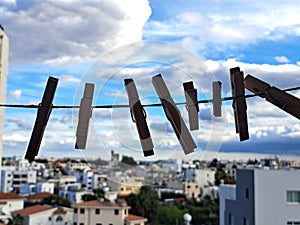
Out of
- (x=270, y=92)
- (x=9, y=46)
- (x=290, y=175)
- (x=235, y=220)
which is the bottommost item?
(x=235, y=220)

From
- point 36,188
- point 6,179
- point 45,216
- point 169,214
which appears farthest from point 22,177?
point 169,214

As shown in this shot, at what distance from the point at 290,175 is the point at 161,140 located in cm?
411

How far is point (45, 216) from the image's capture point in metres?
10.3

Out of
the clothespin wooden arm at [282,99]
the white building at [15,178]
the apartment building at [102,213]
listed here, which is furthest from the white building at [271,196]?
the white building at [15,178]

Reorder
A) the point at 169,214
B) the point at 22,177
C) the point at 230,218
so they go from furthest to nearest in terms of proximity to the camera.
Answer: the point at 22,177, the point at 169,214, the point at 230,218

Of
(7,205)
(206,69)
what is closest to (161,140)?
(206,69)

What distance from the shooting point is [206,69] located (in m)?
0.67

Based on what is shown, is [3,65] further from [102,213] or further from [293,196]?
[102,213]

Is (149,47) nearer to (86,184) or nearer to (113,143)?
(113,143)

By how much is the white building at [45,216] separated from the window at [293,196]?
7210 mm

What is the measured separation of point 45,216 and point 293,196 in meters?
7.44

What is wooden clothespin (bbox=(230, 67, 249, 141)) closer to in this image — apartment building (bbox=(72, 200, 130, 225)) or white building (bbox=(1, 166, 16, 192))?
apartment building (bbox=(72, 200, 130, 225))

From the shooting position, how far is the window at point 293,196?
14.8 ft

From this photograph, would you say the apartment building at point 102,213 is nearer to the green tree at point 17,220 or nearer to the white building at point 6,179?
the green tree at point 17,220
